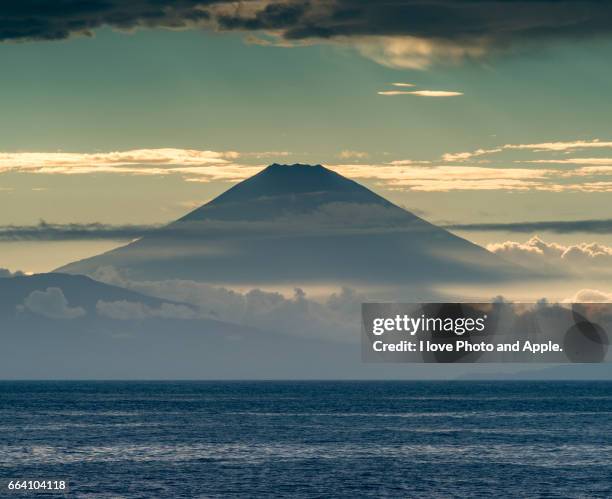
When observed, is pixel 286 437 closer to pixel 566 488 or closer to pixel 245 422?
pixel 245 422

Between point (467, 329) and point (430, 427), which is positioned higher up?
point (467, 329)

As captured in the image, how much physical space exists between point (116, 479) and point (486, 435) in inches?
2352

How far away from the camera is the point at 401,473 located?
106m

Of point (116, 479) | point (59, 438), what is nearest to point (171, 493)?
point (116, 479)

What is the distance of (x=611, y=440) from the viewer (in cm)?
14288

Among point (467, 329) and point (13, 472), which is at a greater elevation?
point (467, 329)

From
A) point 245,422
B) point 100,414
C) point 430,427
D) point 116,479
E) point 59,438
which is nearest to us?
point 116,479

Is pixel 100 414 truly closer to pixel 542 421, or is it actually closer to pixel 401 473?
pixel 542 421

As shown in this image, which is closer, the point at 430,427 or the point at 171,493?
the point at 171,493

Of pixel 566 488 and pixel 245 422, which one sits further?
pixel 245 422

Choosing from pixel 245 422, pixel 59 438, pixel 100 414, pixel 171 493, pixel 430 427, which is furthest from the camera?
pixel 100 414

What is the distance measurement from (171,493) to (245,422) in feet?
270

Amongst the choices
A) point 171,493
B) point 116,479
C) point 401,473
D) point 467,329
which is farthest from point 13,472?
point 467,329

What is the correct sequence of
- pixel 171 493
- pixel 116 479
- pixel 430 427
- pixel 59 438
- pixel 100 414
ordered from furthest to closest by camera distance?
pixel 100 414 < pixel 430 427 < pixel 59 438 < pixel 116 479 < pixel 171 493
